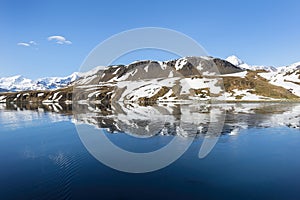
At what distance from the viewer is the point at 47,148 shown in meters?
33.4

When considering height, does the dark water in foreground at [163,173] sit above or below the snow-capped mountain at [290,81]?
below

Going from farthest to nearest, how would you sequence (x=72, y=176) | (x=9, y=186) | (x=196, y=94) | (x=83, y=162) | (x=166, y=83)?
(x=166, y=83) < (x=196, y=94) < (x=83, y=162) < (x=72, y=176) < (x=9, y=186)

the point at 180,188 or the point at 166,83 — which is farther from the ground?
the point at 166,83

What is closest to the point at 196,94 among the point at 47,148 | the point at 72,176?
the point at 47,148

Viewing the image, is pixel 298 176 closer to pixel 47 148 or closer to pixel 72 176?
pixel 72 176

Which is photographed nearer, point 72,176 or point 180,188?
point 180,188

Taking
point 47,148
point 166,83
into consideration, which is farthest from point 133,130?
point 166,83

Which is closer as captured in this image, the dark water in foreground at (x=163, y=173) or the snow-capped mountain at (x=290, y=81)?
the dark water in foreground at (x=163, y=173)

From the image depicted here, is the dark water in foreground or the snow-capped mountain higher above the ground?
the snow-capped mountain

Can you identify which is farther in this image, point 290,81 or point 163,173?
point 290,81

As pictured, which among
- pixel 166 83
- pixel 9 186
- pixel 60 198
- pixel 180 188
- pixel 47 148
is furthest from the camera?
pixel 166 83

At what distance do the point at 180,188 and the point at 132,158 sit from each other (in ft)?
31.9

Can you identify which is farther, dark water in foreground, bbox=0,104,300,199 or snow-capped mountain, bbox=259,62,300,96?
snow-capped mountain, bbox=259,62,300,96

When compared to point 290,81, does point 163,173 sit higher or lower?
lower
